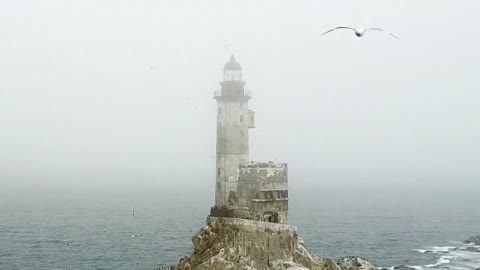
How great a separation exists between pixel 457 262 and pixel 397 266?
8.12m

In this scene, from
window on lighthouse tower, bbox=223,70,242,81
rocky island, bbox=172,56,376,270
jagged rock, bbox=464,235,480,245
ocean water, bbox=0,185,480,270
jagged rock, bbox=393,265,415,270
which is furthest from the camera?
jagged rock, bbox=464,235,480,245

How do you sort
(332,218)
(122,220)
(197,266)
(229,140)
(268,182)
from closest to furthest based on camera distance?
1. (197,266)
2. (268,182)
3. (229,140)
4. (122,220)
5. (332,218)

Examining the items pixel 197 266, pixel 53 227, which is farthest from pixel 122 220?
pixel 197 266

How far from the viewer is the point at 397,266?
66.2 meters

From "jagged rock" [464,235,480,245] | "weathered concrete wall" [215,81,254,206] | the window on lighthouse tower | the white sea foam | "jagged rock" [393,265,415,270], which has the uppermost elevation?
the window on lighthouse tower

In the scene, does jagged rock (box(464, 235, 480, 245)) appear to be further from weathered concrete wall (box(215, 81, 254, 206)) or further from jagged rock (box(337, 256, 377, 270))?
weathered concrete wall (box(215, 81, 254, 206))

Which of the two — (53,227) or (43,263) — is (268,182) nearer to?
(43,263)

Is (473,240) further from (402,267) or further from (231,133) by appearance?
(231,133)

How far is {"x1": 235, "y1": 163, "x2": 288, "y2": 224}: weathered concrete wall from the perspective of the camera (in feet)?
129

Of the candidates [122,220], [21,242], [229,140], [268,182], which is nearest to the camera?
A: [268,182]

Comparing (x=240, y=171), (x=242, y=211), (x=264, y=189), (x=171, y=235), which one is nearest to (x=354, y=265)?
(x=264, y=189)

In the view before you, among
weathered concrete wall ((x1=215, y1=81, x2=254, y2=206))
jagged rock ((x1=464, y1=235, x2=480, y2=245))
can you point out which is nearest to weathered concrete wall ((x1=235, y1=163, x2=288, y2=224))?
weathered concrete wall ((x1=215, y1=81, x2=254, y2=206))

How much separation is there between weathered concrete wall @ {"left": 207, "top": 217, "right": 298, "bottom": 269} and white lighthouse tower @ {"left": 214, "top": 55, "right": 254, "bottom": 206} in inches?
288

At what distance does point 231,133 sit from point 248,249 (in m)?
12.1
